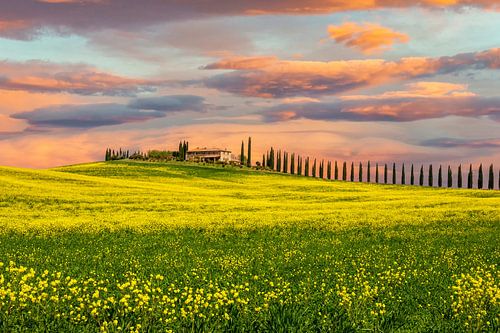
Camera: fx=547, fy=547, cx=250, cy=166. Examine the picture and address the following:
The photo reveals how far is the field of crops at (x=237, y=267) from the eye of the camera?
10469 mm

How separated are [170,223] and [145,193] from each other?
89.2 ft

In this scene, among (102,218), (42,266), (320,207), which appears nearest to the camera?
(42,266)

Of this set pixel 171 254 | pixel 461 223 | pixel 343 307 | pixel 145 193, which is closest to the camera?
pixel 343 307

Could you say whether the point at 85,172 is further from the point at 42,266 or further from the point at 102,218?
the point at 42,266

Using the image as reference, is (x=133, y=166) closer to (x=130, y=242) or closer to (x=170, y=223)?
(x=170, y=223)

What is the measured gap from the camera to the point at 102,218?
128ft

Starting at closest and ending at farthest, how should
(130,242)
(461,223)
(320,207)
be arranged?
(130,242), (461,223), (320,207)

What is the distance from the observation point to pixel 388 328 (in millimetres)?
10742

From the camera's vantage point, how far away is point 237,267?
1778 cm

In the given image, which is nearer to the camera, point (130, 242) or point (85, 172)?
point (130, 242)

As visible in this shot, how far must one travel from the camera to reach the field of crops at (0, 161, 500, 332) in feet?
34.3

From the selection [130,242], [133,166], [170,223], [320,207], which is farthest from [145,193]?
[133,166]

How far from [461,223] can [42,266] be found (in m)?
26.0

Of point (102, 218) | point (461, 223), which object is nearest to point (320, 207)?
point (461, 223)
